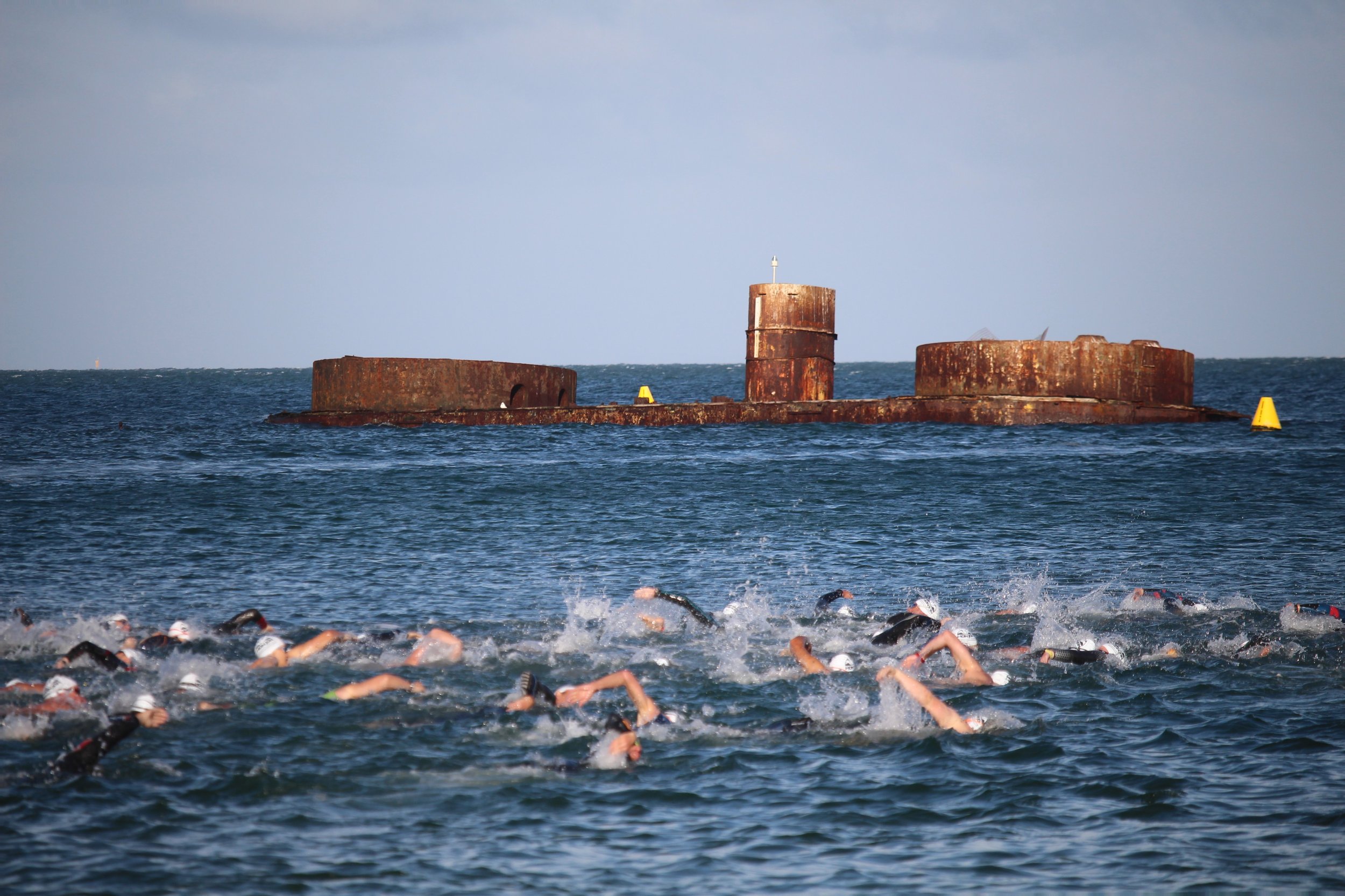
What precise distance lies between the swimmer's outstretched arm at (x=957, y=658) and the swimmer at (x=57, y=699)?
7594mm

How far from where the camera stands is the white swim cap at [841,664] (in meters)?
11.1

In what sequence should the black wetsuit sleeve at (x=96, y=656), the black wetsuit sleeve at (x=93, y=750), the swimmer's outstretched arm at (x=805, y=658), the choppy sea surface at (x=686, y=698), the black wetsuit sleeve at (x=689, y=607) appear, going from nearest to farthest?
the choppy sea surface at (x=686, y=698), the black wetsuit sleeve at (x=93, y=750), the black wetsuit sleeve at (x=96, y=656), the swimmer's outstretched arm at (x=805, y=658), the black wetsuit sleeve at (x=689, y=607)

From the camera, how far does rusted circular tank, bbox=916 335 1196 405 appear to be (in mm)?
35250

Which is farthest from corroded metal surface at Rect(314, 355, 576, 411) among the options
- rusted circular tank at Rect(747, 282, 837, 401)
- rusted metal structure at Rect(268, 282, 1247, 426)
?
rusted circular tank at Rect(747, 282, 837, 401)

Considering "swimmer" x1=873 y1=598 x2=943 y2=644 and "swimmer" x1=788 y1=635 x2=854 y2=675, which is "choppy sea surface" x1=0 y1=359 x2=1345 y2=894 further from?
"swimmer" x1=873 y1=598 x2=943 y2=644

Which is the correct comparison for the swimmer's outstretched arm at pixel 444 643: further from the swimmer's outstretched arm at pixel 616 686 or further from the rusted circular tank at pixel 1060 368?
the rusted circular tank at pixel 1060 368

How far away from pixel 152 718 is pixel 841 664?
6384 mm

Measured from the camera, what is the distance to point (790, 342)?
3519cm

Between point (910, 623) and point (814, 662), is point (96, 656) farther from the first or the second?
point (910, 623)

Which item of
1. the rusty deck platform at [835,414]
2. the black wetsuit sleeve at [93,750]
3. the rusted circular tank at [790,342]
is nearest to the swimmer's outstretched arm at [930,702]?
the black wetsuit sleeve at [93,750]

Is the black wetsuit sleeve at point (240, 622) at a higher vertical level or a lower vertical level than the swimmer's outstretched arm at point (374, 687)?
higher

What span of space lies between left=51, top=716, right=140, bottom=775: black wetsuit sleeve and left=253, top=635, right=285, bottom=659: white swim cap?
2.34 m

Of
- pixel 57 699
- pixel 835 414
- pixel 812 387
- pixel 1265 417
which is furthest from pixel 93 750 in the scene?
pixel 1265 417

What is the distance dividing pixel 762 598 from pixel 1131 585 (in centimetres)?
538
